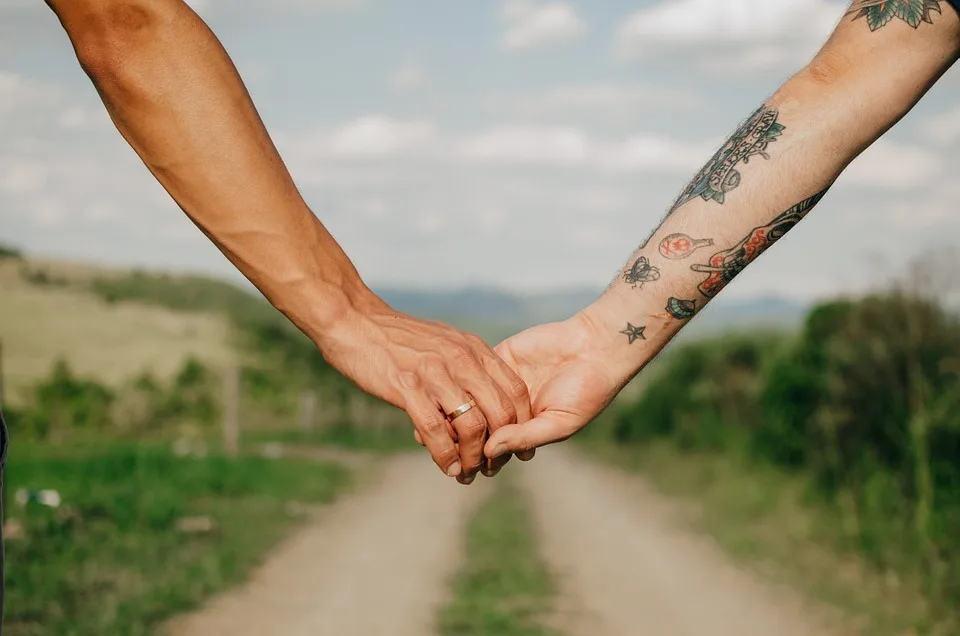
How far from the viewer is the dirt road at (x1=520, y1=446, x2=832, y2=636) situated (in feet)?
18.7

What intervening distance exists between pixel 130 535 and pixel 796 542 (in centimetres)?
501

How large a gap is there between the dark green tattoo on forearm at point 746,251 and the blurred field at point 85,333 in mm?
7610

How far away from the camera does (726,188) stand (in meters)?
2.30

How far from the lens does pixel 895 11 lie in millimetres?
2061

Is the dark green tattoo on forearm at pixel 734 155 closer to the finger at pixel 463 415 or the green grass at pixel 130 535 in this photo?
the finger at pixel 463 415

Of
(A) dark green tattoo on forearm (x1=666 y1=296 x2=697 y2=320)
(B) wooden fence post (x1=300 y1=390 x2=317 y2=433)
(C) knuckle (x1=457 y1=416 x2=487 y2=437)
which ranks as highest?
(B) wooden fence post (x1=300 y1=390 x2=317 y2=433)

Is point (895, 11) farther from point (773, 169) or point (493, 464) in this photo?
point (493, 464)

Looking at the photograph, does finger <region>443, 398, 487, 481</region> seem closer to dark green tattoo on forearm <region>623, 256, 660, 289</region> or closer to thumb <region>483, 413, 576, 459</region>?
thumb <region>483, 413, 576, 459</region>

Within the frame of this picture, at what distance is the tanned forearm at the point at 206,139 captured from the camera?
1796mm

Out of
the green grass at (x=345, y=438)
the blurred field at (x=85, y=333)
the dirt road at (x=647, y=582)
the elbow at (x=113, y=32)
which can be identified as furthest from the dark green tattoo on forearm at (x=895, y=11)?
the green grass at (x=345, y=438)

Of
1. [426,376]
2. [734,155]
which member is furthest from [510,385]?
[734,155]

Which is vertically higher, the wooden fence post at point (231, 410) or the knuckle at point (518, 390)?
the wooden fence post at point (231, 410)

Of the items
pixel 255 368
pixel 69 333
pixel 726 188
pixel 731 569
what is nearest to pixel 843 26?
pixel 726 188

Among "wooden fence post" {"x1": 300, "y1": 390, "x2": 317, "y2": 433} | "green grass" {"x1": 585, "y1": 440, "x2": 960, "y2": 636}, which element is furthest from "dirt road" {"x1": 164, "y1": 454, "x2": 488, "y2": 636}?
"wooden fence post" {"x1": 300, "y1": 390, "x2": 317, "y2": 433}
